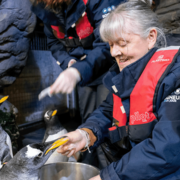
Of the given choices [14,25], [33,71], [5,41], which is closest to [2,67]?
[5,41]

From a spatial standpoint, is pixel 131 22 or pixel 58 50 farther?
pixel 58 50

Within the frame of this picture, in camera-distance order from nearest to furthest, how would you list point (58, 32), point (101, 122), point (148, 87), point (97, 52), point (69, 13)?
point (148, 87), point (101, 122), point (97, 52), point (69, 13), point (58, 32)

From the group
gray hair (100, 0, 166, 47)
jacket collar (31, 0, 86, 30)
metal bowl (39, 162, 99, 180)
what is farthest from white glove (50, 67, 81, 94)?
jacket collar (31, 0, 86, 30)

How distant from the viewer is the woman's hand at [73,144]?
0.89 m

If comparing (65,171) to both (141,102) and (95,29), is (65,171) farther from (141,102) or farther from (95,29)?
(95,29)

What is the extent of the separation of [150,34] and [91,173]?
671 millimetres

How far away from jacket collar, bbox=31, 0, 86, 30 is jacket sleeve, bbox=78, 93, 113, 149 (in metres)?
0.60

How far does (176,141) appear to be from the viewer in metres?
0.58

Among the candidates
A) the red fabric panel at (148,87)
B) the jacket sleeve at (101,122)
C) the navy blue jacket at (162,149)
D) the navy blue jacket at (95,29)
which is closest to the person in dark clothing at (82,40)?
the navy blue jacket at (95,29)

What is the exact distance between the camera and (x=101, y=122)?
1.08 m

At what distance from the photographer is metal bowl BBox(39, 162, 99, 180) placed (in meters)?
0.87

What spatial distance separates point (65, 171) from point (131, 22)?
28.9 inches

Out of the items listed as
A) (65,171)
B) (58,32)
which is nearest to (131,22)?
(65,171)

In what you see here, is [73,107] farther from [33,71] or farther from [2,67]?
[2,67]
